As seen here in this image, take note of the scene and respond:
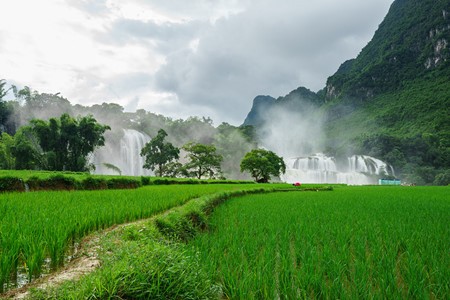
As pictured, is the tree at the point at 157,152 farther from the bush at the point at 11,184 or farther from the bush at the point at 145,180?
the bush at the point at 11,184

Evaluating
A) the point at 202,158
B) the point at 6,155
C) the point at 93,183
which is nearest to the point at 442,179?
the point at 202,158

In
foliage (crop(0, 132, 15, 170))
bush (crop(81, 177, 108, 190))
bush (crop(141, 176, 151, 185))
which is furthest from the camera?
foliage (crop(0, 132, 15, 170))

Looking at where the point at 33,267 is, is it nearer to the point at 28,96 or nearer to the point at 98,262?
the point at 98,262

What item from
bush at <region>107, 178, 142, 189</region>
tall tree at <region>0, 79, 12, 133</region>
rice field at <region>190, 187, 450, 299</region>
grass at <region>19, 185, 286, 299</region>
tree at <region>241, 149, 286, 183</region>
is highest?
tall tree at <region>0, 79, 12, 133</region>

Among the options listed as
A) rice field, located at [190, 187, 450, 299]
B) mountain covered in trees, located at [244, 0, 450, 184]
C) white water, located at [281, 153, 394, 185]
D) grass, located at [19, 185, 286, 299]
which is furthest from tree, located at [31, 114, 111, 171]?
mountain covered in trees, located at [244, 0, 450, 184]

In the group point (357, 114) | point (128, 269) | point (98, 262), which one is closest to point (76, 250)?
point (98, 262)

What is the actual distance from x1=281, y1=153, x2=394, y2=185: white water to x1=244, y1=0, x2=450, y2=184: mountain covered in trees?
522cm

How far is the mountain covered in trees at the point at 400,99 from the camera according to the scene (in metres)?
61.5

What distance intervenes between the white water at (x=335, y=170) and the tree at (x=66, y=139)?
3657cm

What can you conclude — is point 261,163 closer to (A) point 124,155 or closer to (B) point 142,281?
(A) point 124,155

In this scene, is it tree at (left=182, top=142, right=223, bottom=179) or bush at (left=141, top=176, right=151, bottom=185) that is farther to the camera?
tree at (left=182, top=142, right=223, bottom=179)

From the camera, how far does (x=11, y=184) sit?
9836 millimetres

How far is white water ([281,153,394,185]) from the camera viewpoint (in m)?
54.7

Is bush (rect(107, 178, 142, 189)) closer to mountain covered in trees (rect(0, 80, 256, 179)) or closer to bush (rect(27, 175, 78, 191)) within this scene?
bush (rect(27, 175, 78, 191))
